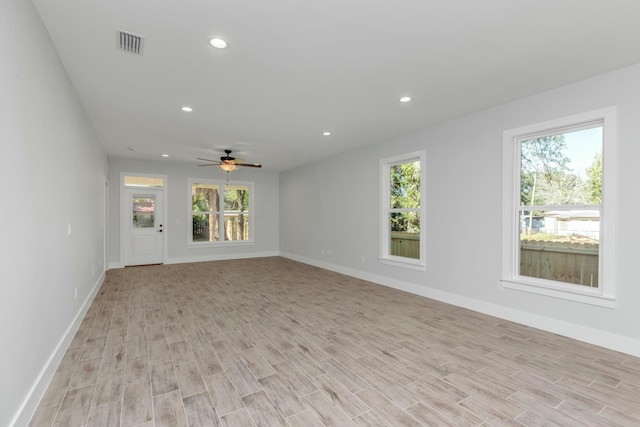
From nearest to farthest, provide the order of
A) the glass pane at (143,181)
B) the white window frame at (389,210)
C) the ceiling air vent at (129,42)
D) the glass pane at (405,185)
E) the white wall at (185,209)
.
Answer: the ceiling air vent at (129,42), the white window frame at (389,210), the glass pane at (405,185), the white wall at (185,209), the glass pane at (143,181)

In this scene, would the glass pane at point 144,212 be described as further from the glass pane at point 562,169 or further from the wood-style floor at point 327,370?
the glass pane at point 562,169

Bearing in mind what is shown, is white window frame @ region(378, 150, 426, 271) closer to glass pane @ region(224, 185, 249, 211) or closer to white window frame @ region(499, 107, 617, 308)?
white window frame @ region(499, 107, 617, 308)

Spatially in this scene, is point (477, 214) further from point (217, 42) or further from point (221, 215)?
point (221, 215)

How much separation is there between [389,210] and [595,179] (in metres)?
2.94

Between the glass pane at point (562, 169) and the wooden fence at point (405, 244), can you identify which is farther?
the wooden fence at point (405, 244)

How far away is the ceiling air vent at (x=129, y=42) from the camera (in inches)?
92.8

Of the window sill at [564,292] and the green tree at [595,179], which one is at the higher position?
the green tree at [595,179]

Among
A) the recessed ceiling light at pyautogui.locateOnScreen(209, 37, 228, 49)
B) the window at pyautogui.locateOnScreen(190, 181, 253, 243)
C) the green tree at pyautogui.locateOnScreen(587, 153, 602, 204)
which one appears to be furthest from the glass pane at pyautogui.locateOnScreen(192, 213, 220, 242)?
the green tree at pyautogui.locateOnScreen(587, 153, 602, 204)

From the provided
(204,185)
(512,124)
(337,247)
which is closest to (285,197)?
(204,185)

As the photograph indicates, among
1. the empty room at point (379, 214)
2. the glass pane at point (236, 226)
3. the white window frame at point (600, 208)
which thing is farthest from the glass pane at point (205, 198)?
the white window frame at point (600, 208)

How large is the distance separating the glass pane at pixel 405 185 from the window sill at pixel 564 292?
191 centimetres

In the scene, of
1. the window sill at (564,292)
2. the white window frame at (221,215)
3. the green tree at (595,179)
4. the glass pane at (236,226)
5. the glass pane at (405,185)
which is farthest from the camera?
the glass pane at (236,226)

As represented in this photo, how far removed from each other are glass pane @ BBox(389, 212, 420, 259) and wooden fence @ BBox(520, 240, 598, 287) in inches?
66.1

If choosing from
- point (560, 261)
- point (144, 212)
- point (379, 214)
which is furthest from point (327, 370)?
point (144, 212)
